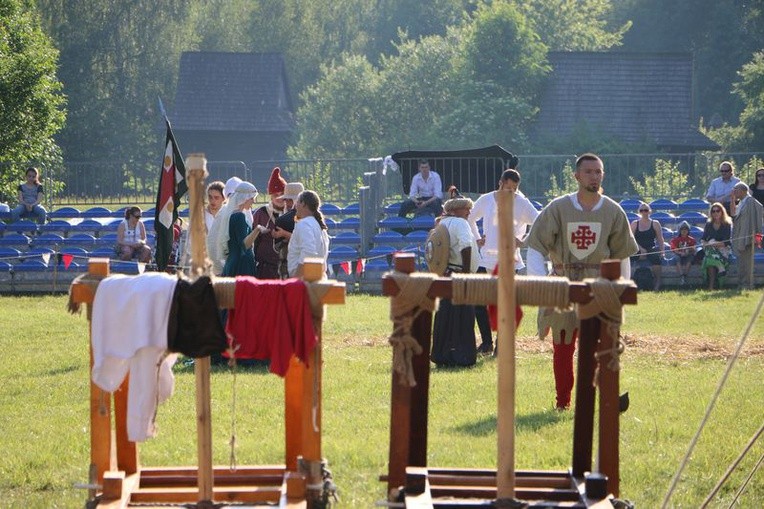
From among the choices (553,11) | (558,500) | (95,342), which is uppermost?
(553,11)

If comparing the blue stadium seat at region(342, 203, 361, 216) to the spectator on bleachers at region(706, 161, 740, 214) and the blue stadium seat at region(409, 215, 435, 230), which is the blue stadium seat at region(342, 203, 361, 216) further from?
the spectator on bleachers at region(706, 161, 740, 214)

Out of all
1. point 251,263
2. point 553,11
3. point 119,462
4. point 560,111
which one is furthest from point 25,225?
point 553,11

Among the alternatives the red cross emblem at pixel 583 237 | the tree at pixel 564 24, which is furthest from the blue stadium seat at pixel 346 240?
the tree at pixel 564 24

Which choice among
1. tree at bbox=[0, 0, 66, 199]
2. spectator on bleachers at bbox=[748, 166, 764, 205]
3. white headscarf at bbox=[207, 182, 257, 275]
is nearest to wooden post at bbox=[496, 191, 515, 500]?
white headscarf at bbox=[207, 182, 257, 275]

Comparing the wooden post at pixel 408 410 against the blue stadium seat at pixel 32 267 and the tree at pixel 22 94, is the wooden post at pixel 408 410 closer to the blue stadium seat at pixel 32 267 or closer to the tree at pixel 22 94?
the blue stadium seat at pixel 32 267

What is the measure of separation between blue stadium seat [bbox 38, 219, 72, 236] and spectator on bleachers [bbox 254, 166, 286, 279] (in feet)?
40.6

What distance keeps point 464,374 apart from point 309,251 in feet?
6.41

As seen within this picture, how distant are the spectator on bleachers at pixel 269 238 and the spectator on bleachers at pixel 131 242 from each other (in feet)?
27.7

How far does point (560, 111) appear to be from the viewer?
4900 cm

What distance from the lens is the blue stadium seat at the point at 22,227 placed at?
24703 mm

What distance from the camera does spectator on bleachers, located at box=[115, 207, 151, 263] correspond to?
2181 centimetres

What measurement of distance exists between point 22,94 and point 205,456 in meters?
20.8

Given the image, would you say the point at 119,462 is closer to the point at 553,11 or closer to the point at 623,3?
the point at 553,11

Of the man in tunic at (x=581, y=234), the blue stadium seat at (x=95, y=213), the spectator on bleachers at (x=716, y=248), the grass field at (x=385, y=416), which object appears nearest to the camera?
the grass field at (x=385, y=416)
